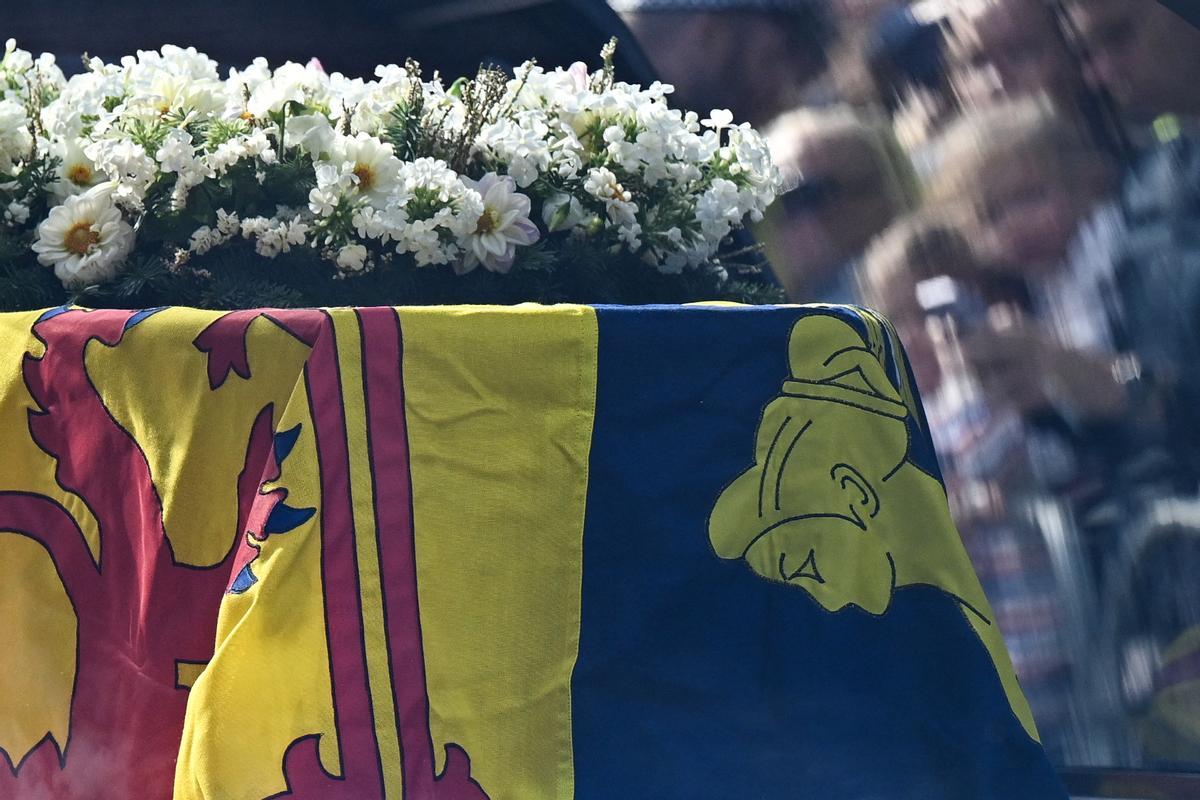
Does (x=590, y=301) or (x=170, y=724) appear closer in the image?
(x=170, y=724)

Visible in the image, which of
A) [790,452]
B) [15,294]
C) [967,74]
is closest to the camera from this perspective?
[790,452]

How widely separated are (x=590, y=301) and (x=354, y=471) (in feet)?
1.97

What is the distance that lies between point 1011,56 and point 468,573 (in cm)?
174

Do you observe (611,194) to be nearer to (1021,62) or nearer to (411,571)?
(411,571)

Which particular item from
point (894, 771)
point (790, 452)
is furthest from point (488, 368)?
point (894, 771)

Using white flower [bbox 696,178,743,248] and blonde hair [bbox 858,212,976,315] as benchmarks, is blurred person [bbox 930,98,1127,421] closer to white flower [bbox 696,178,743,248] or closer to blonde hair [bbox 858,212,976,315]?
blonde hair [bbox 858,212,976,315]

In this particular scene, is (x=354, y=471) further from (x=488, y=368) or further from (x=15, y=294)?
(x=15, y=294)

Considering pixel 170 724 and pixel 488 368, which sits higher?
pixel 488 368

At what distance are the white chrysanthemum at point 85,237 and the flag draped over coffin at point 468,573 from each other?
0.85ft

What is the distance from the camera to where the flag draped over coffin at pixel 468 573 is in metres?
1.10

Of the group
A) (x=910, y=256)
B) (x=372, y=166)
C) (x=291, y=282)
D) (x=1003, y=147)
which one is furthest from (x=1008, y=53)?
(x=291, y=282)

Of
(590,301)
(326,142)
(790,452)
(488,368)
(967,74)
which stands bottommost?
(790,452)

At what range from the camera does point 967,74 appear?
241 centimetres

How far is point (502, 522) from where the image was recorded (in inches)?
45.3
